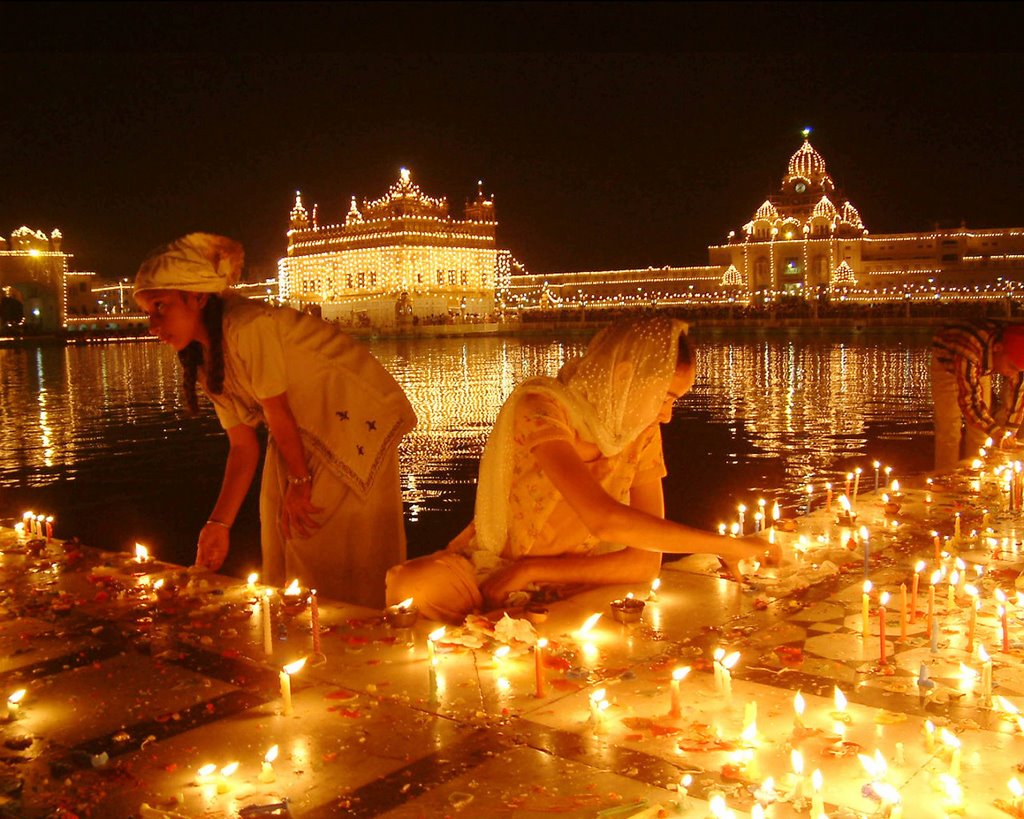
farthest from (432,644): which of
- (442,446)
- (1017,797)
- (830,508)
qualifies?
(442,446)

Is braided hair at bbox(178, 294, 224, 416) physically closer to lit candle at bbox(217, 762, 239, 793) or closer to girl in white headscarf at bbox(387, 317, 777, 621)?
girl in white headscarf at bbox(387, 317, 777, 621)

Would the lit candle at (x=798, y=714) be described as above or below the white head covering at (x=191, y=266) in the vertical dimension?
below

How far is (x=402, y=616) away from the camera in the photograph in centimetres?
344

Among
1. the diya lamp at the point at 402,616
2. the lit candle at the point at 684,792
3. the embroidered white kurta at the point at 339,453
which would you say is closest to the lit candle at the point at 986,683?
the lit candle at the point at 684,792

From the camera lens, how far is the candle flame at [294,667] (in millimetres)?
2925

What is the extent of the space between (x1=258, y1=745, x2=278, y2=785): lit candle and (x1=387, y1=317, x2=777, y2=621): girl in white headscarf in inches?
42.6

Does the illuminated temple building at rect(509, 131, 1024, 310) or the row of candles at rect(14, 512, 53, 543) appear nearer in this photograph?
the row of candles at rect(14, 512, 53, 543)

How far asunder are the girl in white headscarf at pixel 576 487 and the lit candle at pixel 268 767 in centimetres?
108

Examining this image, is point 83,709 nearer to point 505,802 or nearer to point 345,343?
point 505,802

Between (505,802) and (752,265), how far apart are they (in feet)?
294

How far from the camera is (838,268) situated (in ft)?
270

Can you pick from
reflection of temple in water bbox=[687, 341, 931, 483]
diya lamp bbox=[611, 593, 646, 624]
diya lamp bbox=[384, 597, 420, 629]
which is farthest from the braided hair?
reflection of temple in water bbox=[687, 341, 931, 483]

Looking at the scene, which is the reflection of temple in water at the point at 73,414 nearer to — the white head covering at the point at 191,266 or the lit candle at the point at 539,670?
the white head covering at the point at 191,266

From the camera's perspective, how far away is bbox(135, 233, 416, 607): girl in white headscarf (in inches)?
157
